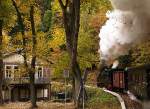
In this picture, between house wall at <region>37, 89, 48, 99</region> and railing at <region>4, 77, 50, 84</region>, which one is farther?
house wall at <region>37, 89, 48, 99</region>

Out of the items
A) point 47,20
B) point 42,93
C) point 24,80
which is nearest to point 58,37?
point 24,80

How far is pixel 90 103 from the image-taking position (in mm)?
31906

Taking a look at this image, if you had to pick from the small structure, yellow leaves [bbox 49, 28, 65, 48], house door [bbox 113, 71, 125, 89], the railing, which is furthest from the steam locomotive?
the small structure

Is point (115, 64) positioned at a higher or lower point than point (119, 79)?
higher

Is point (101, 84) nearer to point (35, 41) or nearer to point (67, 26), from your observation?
point (35, 41)

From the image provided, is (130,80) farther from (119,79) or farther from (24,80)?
(24,80)

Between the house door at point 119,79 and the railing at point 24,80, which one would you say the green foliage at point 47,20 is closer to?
the railing at point 24,80

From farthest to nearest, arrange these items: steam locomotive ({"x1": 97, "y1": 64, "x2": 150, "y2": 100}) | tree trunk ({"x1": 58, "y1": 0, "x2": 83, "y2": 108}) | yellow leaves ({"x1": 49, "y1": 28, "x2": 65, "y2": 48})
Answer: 1. yellow leaves ({"x1": 49, "y1": 28, "x2": 65, "y2": 48})
2. tree trunk ({"x1": 58, "y1": 0, "x2": 83, "y2": 108})
3. steam locomotive ({"x1": 97, "y1": 64, "x2": 150, "y2": 100})

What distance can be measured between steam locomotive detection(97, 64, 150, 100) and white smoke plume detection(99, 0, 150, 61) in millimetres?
1640

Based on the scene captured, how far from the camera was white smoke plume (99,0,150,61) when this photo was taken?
14.5 metres

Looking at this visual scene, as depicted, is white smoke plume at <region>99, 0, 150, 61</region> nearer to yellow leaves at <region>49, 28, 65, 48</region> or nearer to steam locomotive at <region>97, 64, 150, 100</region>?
steam locomotive at <region>97, 64, 150, 100</region>

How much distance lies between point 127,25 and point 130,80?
13614 millimetres

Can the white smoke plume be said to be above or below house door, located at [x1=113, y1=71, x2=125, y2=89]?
above

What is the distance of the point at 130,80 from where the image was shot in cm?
3095
